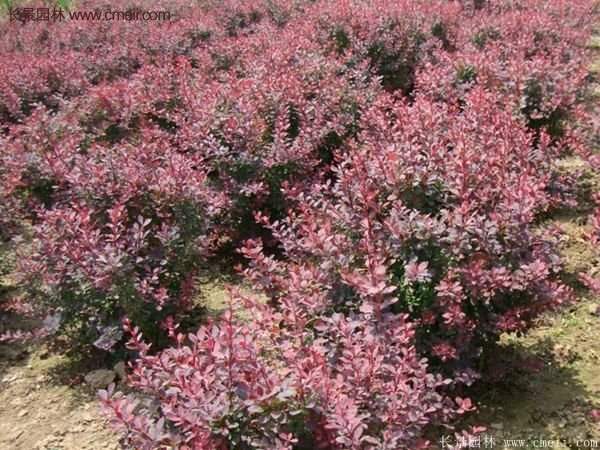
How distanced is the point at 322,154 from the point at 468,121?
1.71 m

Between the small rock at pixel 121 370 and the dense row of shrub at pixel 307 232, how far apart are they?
0.68ft

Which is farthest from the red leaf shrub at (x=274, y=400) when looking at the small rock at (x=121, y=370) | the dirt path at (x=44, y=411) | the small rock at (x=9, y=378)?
the small rock at (x=9, y=378)

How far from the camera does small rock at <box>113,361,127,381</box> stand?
12.4 ft

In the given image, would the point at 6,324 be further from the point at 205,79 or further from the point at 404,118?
the point at 205,79

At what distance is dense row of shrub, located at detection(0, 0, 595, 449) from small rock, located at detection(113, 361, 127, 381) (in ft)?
0.68

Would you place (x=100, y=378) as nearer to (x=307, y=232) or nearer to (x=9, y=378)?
(x=9, y=378)

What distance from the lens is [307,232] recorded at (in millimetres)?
3400

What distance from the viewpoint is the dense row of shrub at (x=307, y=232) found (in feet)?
8.10

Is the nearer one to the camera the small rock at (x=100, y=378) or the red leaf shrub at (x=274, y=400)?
the red leaf shrub at (x=274, y=400)

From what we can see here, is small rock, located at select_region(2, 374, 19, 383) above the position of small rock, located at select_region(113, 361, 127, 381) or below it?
below

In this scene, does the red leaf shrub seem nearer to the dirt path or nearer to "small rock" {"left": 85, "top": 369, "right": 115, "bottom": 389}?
the dirt path

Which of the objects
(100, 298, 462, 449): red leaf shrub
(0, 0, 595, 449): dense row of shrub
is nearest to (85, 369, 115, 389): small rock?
(0, 0, 595, 449): dense row of shrub

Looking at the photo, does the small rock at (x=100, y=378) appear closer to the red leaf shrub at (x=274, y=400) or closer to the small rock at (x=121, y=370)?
the small rock at (x=121, y=370)

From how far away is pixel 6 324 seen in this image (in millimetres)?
4480
